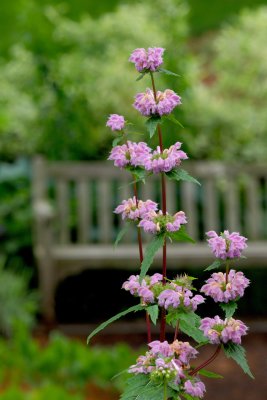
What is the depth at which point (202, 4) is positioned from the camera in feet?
30.0

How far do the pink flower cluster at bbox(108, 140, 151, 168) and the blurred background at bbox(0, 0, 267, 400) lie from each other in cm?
312

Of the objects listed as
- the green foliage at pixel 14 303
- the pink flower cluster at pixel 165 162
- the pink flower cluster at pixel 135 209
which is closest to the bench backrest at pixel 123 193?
the green foliage at pixel 14 303

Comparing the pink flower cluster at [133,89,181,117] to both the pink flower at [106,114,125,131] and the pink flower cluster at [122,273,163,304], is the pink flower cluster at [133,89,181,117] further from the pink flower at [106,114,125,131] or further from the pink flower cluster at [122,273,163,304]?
the pink flower cluster at [122,273,163,304]

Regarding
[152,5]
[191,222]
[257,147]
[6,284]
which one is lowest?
[6,284]

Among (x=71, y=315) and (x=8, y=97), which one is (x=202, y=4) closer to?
(x=8, y=97)

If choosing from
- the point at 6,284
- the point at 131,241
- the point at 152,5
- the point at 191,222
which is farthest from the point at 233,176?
the point at 152,5

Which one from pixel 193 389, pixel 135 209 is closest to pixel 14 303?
pixel 135 209

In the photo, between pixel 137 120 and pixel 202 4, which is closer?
pixel 137 120

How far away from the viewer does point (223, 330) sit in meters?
1.08

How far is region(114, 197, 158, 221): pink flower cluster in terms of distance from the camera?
1.20 metres

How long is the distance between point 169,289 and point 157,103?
0.81ft

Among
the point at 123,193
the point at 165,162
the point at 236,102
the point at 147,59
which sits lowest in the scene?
the point at 165,162

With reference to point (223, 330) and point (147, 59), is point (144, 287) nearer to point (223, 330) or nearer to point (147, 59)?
point (223, 330)

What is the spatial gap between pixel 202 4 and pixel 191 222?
4759 millimetres
